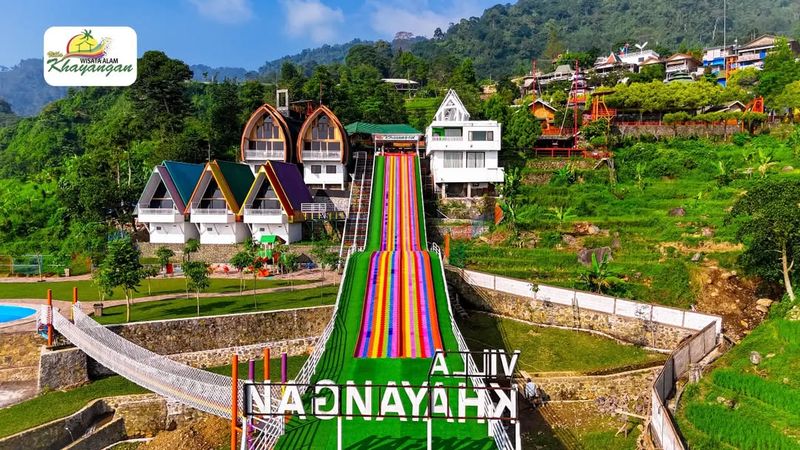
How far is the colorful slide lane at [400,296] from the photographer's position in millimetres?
22734

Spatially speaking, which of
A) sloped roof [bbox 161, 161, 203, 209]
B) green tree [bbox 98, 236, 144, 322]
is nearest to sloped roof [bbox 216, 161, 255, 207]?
sloped roof [bbox 161, 161, 203, 209]

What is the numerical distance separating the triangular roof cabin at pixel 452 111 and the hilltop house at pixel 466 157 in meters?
2.63

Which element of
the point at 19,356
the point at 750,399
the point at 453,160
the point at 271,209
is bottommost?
the point at 19,356

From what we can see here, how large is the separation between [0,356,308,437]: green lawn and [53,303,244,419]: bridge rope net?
4.29 ft

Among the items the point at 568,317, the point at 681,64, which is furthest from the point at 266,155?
the point at 681,64

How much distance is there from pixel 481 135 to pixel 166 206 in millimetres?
28271

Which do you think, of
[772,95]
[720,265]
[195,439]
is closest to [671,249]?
[720,265]

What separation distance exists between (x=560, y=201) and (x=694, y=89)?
32342 mm

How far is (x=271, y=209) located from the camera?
144 feet

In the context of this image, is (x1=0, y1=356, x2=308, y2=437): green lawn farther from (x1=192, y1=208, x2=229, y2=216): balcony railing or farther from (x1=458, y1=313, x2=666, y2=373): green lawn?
(x1=192, y1=208, x2=229, y2=216): balcony railing

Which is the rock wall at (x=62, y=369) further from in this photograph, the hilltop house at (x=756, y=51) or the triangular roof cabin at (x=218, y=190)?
the hilltop house at (x=756, y=51)

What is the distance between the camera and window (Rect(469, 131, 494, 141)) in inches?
1960

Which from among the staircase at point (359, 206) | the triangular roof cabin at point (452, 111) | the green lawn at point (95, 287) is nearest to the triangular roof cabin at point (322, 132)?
the staircase at point (359, 206)

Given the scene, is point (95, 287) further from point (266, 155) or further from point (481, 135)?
point (481, 135)
